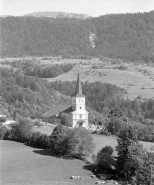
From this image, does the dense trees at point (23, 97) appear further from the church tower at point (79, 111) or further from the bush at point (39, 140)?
the bush at point (39, 140)

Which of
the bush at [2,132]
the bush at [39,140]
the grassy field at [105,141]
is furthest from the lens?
the bush at [2,132]

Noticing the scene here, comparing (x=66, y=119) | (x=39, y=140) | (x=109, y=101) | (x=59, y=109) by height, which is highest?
(x=59, y=109)

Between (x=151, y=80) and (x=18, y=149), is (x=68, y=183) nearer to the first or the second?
(x=18, y=149)

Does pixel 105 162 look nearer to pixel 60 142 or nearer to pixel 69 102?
pixel 60 142

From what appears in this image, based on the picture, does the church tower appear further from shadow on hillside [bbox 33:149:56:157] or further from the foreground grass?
shadow on hillside [bbox 33:149:56:157]

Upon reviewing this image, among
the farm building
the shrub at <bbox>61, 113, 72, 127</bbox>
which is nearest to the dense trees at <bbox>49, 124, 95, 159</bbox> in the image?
the farm building

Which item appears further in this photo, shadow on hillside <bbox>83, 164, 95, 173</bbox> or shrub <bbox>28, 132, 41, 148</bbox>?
shrub <bbox>28, 132, 41, 148</bbox>

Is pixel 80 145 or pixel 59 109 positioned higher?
pixel 59 109

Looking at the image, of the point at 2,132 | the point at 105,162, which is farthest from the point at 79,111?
the point at 105,162

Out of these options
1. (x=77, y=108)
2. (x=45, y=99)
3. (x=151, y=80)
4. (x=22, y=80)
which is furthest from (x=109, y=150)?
(x=151, y=80)

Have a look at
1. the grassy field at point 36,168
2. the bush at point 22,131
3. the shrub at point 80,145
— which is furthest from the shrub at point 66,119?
the shrub at point 80,145
